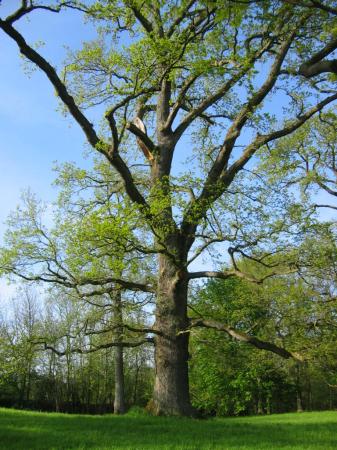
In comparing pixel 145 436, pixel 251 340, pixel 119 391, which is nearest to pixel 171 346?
pixel 251 340

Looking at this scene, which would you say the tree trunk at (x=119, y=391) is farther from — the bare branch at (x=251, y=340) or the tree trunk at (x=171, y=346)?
the bare branch at (x=251, y=340)

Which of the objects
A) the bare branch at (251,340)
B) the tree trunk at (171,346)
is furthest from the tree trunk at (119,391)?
the bare branch at (251,340)

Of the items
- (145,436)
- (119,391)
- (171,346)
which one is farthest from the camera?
(119,391)

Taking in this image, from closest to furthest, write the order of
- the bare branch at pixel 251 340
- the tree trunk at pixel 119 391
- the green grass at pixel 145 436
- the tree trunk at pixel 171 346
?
the green grass at pixel 145 436
the bare branch at pixel 251 340
the tree trunk at pixel 171 346
the tree trunk at pixel 119 391

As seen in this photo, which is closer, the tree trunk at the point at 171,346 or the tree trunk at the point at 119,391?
the tree trunk at the point at 171,346

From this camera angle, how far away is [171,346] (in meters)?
13.1

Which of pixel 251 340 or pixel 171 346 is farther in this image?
pixel 171 346

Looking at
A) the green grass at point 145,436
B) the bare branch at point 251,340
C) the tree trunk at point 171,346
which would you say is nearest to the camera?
the green grass at point 145,436

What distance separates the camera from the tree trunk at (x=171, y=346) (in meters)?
12.7

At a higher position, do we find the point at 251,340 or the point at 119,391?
the point at 251,340

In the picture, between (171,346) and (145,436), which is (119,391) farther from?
(145,436)

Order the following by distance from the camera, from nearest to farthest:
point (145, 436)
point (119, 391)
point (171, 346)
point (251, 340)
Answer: point (145, 436) → point (251, 340) → point (171, 346) → point (119, 391)

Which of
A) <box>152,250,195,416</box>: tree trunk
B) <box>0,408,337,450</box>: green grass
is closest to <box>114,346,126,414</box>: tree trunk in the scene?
<box>152,250,195,416</box>: tree trunk

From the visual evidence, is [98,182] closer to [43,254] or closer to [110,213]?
[43,254]
